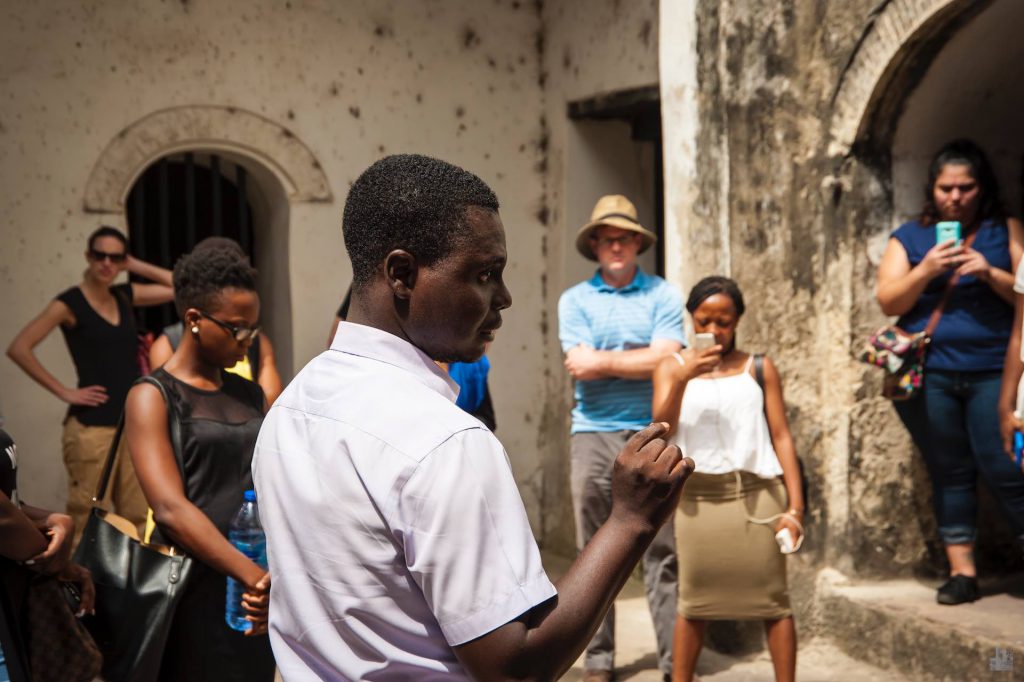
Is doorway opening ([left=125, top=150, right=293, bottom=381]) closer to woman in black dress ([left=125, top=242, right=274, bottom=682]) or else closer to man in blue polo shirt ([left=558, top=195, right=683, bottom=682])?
man in blue polo shirt ([left=558, top=195, right=683, bottom=682])

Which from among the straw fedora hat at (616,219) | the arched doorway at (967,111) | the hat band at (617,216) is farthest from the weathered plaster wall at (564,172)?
the arched doorway at (967,111)

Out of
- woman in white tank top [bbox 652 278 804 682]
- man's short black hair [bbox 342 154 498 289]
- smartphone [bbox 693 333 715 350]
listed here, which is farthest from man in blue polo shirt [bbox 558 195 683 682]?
man's short black hair [bbox 342 154 498 289]

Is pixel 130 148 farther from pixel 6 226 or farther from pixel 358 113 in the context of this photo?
pixel 358 113

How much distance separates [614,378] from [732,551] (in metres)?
1.11

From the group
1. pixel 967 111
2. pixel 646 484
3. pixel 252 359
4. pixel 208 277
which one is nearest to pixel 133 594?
pixel 208 277

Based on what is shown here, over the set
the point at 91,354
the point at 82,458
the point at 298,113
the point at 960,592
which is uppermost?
the point at 298,113

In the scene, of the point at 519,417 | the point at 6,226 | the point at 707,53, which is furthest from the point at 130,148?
the point at 707,53

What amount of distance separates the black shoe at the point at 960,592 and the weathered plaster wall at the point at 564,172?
11.4ft

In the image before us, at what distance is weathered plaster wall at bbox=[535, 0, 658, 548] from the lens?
7945 mm

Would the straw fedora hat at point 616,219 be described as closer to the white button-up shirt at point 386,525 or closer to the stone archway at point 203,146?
the stone archway at point 203,146

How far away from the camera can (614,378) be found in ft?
17.9

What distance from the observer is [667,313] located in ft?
17.9

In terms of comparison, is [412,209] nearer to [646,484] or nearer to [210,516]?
[646,484]

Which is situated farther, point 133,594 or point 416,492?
point 133,594
